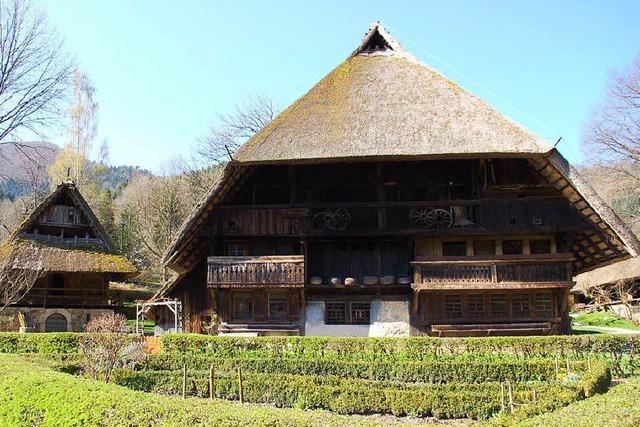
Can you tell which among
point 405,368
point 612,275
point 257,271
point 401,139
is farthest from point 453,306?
point 612,275

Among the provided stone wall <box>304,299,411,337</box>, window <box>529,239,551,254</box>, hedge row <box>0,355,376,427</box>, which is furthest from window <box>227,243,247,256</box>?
hedge row <box>0,355,376,427</box>

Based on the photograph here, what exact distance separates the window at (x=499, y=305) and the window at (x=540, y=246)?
2169 millimetres

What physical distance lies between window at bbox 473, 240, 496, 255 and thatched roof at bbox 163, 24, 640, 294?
3213 millimetres

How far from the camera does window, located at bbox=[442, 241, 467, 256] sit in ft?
79.8

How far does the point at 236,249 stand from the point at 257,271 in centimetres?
216

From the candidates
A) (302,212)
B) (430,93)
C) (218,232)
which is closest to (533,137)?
(430,93)

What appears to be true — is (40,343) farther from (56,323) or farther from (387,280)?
(387,280)

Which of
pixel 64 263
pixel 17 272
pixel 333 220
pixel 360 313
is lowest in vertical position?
pixel 360 313

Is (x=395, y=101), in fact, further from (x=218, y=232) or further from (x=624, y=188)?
(x=624, y=188)

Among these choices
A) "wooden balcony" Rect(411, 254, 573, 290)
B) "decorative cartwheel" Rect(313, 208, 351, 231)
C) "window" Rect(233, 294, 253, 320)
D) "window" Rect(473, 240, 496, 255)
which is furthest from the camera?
"window" Rect(233, 294, 253, 320)

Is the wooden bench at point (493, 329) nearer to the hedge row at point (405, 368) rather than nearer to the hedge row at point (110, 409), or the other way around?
the hedge row at point (405, 368)

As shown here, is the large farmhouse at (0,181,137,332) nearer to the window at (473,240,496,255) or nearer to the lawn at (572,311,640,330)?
the window at (473,240,496,255)

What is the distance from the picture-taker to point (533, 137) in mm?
21844

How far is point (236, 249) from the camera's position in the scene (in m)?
25.4
